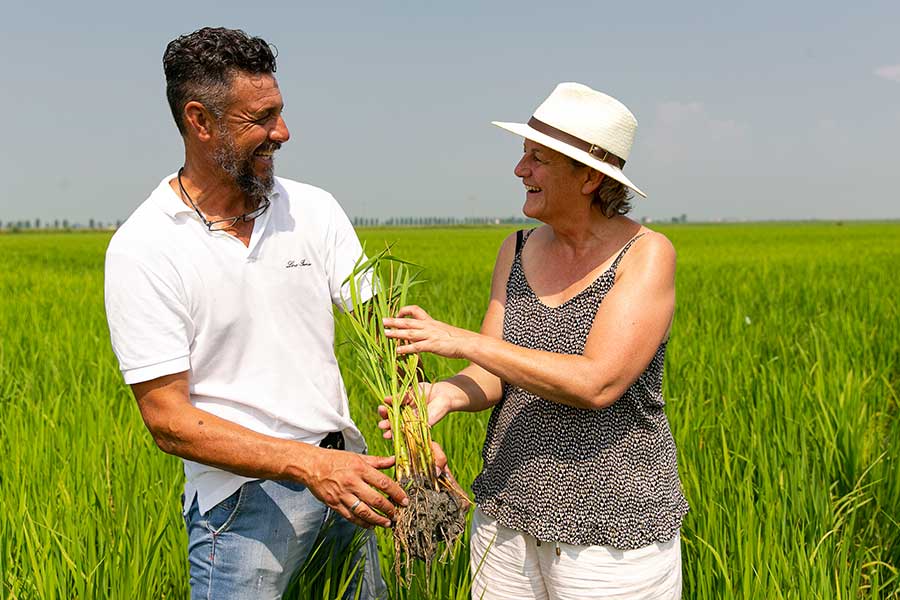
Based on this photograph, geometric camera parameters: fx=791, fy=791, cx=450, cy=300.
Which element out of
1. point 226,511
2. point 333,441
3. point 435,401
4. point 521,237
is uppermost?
point 521,237

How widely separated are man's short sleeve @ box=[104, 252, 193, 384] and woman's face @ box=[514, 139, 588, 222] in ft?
2.81

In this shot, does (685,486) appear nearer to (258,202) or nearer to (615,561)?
(615,561)

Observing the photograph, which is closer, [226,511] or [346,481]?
[346,481]

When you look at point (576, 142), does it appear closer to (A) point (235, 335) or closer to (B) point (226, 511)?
(A) point (235, 335)

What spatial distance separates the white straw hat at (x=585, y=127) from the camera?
6.11 ft

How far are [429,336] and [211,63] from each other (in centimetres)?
79

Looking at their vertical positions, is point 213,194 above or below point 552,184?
below

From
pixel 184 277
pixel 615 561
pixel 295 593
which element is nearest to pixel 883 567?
pixel 615 561

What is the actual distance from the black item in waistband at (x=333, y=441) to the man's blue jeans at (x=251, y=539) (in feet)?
Answer: 0.42

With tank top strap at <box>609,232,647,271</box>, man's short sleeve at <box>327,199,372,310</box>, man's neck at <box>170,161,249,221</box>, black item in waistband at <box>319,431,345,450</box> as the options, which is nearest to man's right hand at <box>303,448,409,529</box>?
black item in waistband at <box>319,431,345,450</box>

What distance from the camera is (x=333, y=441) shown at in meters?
2.01

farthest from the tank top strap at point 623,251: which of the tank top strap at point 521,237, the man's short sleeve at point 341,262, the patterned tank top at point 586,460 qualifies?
the man's short sleeve at point 341,262

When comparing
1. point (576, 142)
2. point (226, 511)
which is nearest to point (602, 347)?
point (576, 142)

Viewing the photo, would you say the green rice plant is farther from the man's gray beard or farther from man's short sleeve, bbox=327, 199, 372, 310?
the man's gray beard
